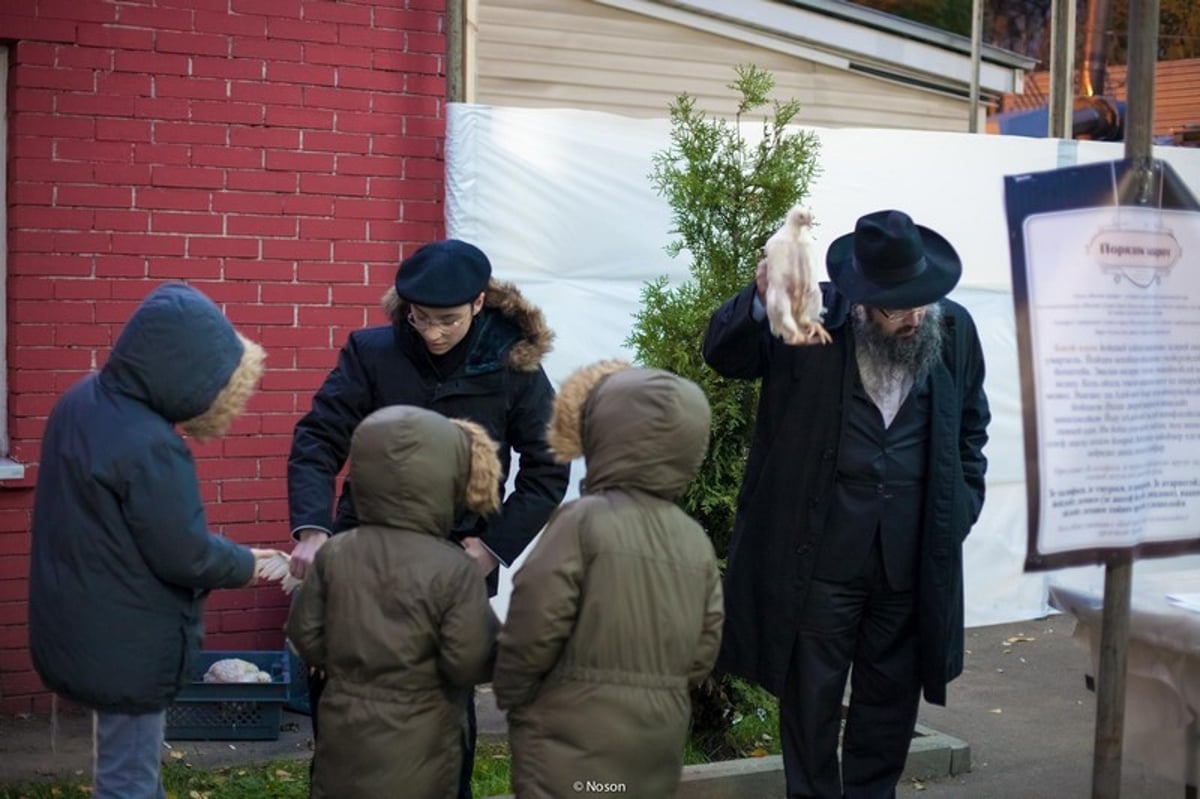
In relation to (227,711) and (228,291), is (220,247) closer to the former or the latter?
(228,291)

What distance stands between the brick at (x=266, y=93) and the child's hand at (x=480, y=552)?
270cm

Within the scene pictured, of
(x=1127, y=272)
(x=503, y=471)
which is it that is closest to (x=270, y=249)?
(x=503, y=471)

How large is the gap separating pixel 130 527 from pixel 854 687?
2.22 meters

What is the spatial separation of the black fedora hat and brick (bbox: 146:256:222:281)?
294cm

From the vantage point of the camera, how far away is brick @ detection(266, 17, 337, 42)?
244 inches

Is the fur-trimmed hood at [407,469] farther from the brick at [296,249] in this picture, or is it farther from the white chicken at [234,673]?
the brick at [296,249]

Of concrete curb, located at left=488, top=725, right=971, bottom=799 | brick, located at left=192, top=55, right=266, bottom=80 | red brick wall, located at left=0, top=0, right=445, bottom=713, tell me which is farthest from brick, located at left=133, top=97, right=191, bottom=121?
concrete curb, located at left=488, top=725, right=971, bottom=799

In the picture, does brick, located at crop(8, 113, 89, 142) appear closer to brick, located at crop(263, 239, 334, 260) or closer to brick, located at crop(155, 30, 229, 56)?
brick, located at crop(155, 30, 229, 56)

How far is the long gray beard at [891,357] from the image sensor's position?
4430mm

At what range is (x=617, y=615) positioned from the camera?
3463 millimetres

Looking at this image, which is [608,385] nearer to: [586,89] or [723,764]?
[723,764]

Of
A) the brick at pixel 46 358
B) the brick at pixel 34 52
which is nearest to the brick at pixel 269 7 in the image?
the brick at pixel 34 52

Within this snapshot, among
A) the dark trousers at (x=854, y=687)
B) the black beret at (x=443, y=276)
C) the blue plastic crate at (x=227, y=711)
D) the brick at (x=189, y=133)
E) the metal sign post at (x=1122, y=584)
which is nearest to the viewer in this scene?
the metal sign post at (x=1122, y=584)

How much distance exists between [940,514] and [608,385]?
129 centimetres
